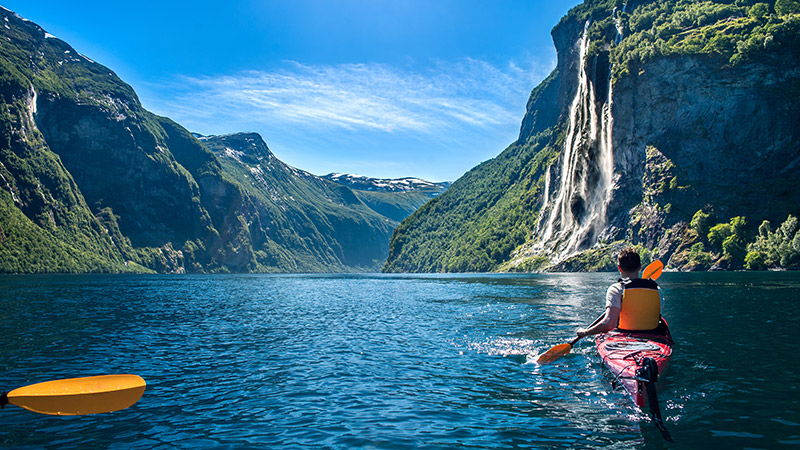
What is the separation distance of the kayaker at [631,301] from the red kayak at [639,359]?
341mm

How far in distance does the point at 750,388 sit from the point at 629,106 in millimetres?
134807

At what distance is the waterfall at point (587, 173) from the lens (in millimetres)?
135500

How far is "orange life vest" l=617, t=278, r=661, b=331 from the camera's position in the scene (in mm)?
13875

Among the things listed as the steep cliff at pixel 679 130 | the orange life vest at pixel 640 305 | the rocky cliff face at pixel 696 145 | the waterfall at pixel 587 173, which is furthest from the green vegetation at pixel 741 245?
the orange life vest at pixel 640 305

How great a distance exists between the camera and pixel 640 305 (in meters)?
14.1

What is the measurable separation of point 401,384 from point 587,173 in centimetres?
14085

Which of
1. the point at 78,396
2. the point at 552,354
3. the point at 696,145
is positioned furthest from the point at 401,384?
the point at 696,145

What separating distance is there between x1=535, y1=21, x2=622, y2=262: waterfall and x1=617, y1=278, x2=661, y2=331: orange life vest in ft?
422

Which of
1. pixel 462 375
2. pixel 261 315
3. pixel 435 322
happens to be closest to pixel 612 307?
pixel 462 375

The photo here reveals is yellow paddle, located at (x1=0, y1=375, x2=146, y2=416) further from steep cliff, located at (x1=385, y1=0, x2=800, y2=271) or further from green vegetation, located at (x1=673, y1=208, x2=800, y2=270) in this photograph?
steep cliff, located at (x1=385, y1=0, x2=800, y2=271)

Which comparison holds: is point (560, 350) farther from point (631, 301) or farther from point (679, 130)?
point (679, 130)

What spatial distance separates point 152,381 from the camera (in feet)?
52.0

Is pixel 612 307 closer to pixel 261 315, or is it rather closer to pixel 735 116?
pixel 261 315

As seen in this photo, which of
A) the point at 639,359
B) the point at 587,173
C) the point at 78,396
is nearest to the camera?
the point at 78,396
